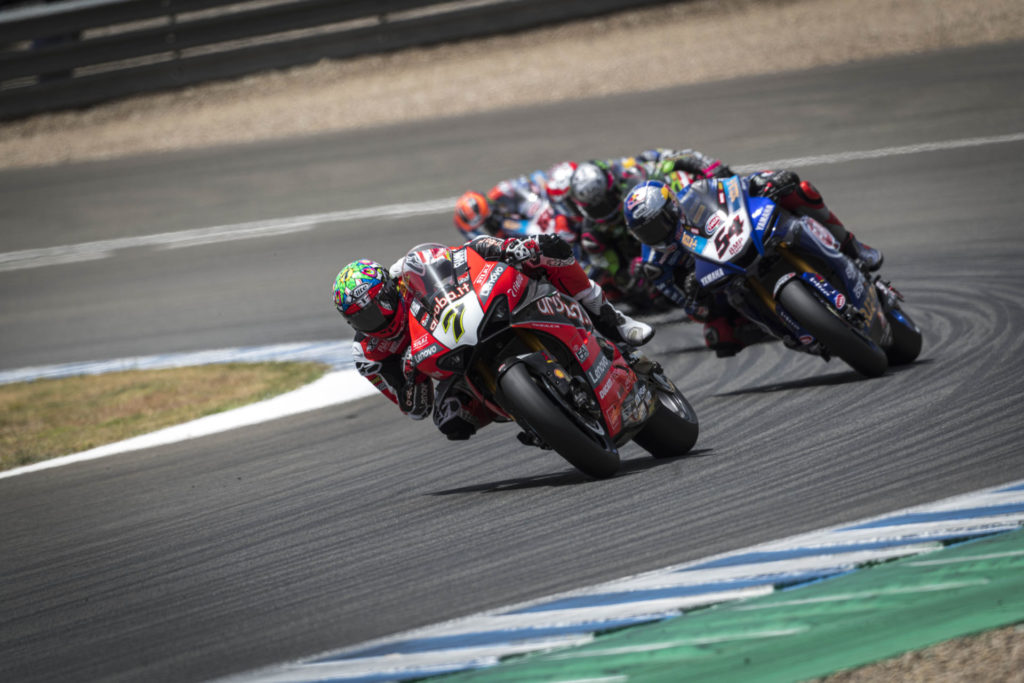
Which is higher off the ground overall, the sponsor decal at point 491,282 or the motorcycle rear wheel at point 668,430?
the sponsor decal at point 491,282

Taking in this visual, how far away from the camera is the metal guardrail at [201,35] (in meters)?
21.5

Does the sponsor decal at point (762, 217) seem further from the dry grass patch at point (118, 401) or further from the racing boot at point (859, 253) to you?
the dry grass patch at point (118, 401)

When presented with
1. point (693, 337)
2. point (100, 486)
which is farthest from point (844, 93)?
point (100, 486)

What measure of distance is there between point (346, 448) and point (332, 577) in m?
3.17

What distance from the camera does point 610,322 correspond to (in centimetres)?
738

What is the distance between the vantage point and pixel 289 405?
10961mm

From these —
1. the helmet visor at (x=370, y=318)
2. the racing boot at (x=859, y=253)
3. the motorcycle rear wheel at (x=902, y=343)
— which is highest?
the helmet visor at (x=370, y=318)

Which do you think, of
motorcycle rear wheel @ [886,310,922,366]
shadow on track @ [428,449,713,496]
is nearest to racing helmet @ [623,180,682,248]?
shadow on track @ [428,449,713,496]

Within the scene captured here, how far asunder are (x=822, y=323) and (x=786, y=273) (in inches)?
18.4

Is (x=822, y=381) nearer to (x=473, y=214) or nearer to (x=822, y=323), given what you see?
(x=822, y=323)

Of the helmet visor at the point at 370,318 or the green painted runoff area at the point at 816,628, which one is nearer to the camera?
the green painted runoff area at the point at 816,628

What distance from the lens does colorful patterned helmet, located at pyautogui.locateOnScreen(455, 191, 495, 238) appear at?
13.6 m

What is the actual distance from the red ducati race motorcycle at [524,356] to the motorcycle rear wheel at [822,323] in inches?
55.8

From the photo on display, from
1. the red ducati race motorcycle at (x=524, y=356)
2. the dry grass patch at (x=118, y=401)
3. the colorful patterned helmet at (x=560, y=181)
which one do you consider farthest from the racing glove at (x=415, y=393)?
the colorful patterned helmet at (x=560, y=181)
